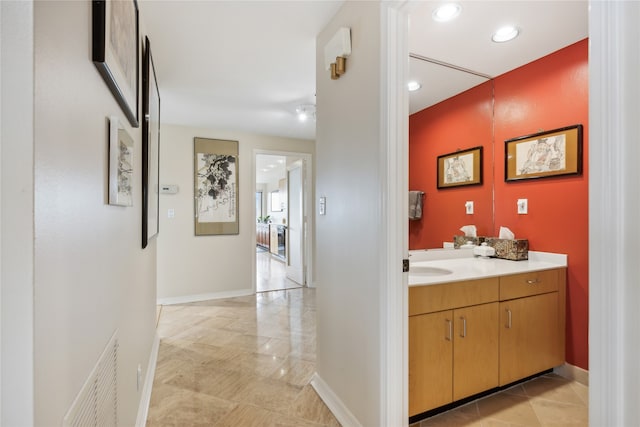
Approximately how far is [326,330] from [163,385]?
4.05 feet

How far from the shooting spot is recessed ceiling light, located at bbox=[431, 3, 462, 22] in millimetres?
1737

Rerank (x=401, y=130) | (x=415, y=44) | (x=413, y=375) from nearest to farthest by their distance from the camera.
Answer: (x=401, y=130), (x=413, y=375), (x=415, y=44)

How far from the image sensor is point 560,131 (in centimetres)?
231

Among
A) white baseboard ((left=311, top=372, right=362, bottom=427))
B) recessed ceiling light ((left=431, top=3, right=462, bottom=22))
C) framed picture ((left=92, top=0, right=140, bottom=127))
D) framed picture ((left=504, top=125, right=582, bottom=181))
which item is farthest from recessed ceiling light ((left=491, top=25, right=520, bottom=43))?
white baseboard ((left=311, top=372, right=362, bottom=427))

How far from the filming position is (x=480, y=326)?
6.09ft

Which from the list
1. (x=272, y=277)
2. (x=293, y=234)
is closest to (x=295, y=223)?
(x=293, y=234)

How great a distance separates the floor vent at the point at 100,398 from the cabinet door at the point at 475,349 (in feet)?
5.44

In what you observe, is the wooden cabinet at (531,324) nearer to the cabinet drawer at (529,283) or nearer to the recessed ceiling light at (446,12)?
the cabinet drawer at (529,283)

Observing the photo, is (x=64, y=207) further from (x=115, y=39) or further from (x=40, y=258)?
(x=115, y=39)

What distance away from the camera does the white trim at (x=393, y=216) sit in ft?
4.60

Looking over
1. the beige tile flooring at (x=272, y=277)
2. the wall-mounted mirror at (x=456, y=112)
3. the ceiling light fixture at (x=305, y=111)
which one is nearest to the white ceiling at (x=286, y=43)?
the wall-mounted mirror at (x=456, y=112)

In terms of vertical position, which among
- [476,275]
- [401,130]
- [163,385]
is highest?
[401,130]

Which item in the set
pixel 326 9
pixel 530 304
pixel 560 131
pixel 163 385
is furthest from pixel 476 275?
pixel 163 385

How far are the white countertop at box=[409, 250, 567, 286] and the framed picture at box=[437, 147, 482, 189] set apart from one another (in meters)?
0.63
